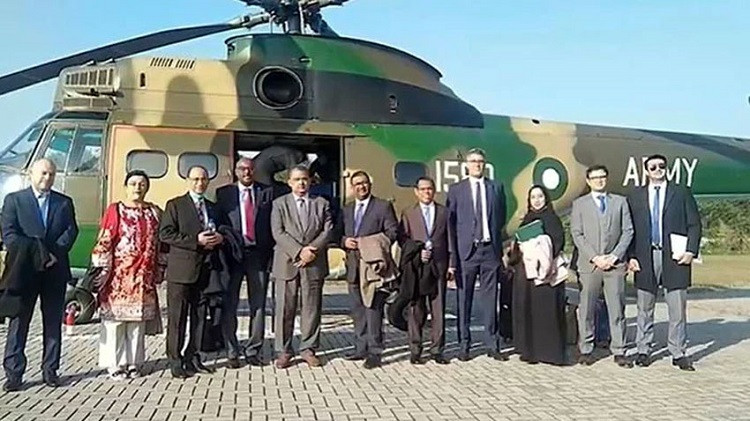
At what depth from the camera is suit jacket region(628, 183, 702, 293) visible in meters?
7.30

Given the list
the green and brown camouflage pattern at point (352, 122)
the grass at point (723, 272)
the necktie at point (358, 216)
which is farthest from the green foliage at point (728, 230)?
the necktie at point (358, 216)

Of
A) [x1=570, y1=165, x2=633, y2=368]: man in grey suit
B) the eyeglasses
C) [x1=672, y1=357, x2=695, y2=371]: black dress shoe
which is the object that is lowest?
[x1=672, y1=357, x2=695, y2=371]: black dress shoe

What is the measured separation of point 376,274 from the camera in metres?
7.23

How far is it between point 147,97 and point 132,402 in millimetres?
4538

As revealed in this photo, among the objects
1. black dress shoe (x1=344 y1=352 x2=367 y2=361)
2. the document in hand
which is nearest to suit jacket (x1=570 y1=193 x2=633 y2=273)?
the document in hand

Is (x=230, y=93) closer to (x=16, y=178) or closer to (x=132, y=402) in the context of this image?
(x=16, y=178)

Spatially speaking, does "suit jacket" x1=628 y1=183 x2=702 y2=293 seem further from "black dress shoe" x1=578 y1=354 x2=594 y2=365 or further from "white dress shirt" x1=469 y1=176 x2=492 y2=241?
"white dress shirt" x1=469 y1=176 x2=492 y2=241

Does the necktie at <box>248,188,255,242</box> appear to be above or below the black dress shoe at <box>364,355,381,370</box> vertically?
above

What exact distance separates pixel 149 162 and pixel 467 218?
12.8 ft

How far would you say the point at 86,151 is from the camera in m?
9.14

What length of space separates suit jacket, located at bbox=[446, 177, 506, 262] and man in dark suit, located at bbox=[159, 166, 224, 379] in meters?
2.30

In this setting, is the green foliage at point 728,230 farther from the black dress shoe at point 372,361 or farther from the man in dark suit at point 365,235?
the black dress shoe at point 372,361

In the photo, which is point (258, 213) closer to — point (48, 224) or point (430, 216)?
point (430, 216)

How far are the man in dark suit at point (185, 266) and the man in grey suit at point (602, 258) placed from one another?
11.2 feet
